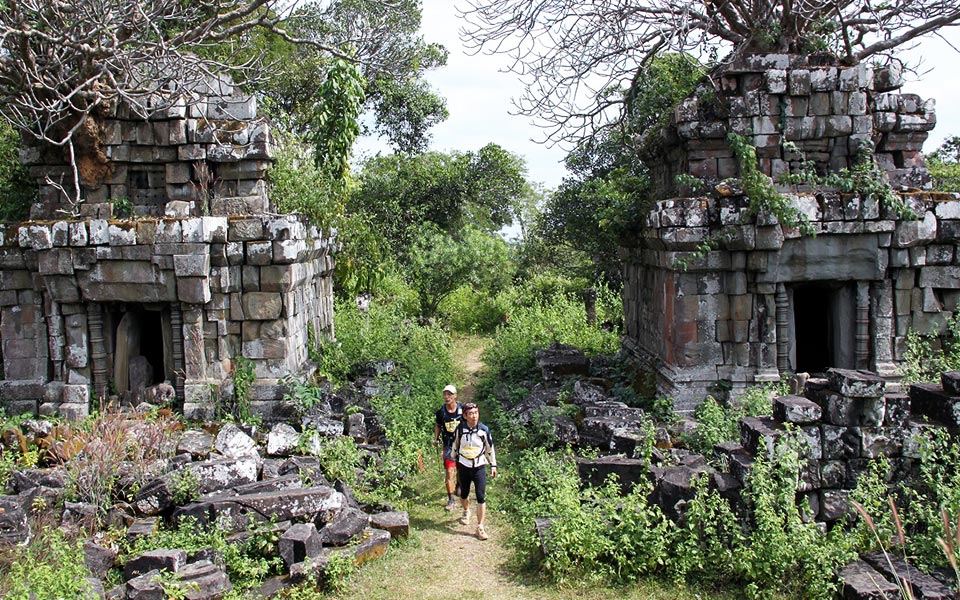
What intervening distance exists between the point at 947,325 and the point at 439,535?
22.6 feet

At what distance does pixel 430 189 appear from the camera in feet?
71.4

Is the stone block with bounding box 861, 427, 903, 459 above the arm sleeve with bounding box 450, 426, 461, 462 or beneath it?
above

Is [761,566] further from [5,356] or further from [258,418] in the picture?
[5,356]


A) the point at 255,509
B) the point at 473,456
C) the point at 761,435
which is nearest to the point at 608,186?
the point at 473,456

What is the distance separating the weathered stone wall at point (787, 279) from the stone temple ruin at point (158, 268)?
4934 mm

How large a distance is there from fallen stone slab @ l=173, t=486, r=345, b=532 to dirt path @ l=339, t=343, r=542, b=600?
753mm

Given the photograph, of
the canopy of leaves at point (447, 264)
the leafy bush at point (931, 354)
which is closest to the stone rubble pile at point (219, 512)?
the leafy bush at point (931, 354)

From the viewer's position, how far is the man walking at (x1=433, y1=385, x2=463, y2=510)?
7453 mm

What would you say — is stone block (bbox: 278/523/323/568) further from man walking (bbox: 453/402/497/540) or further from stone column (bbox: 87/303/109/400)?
stone column (bbox: 87/303/109/400)

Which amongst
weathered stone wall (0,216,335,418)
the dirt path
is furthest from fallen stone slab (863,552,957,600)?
weathered stone wall (0,216,335,418)

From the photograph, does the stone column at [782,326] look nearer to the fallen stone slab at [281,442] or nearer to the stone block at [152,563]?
the fallen stone slab at [281,442]

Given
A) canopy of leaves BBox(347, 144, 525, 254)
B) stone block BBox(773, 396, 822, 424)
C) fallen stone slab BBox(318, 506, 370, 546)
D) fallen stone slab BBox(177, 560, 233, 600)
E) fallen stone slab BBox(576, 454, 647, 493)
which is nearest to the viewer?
fallen stone slab BBox(177, 560, 233, 600)

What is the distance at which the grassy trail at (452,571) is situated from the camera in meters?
5.60

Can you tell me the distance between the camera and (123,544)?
5.94 meters
